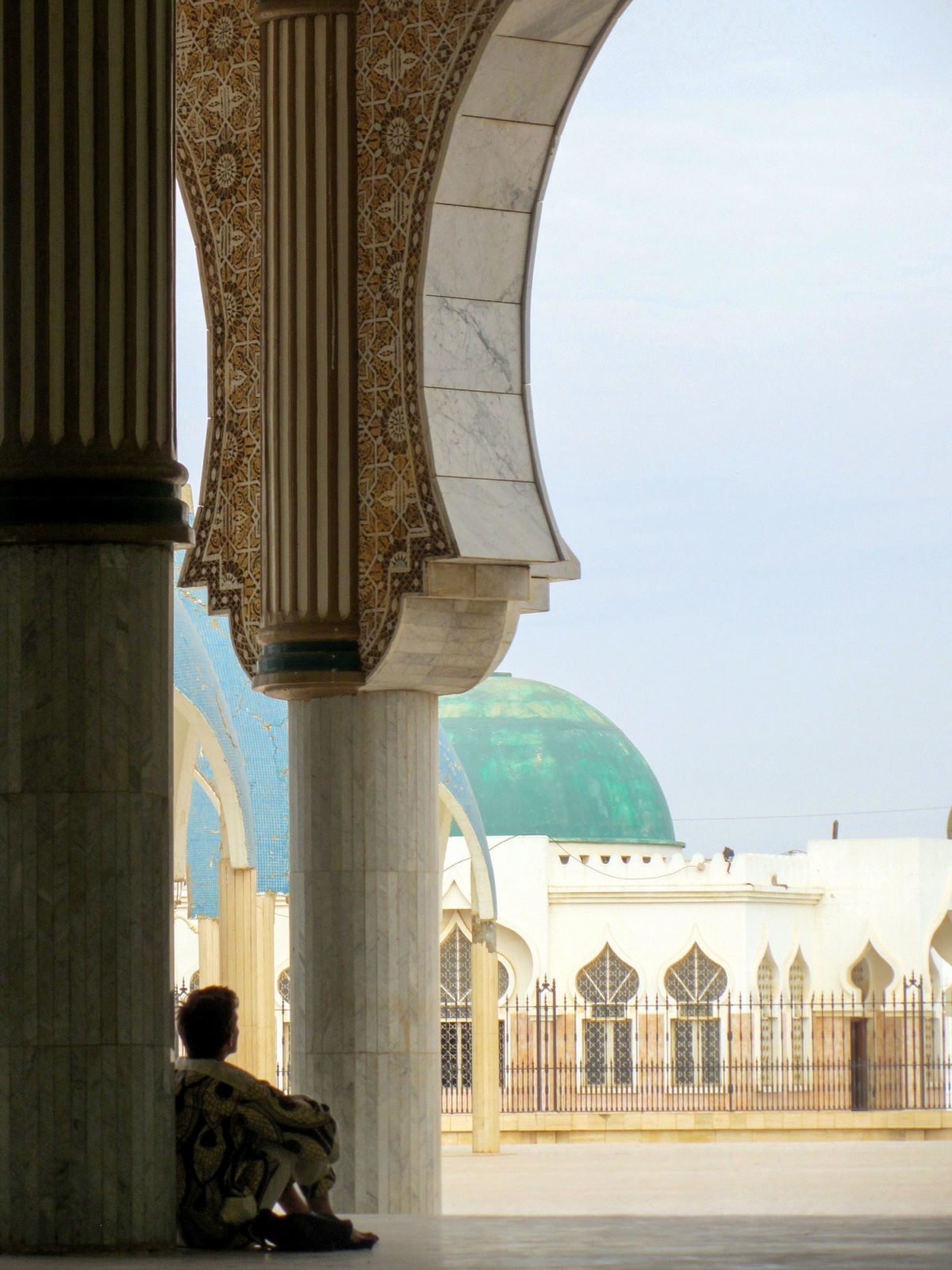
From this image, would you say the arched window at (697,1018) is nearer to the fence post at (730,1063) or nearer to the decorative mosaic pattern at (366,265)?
the fence post at (730,1063)

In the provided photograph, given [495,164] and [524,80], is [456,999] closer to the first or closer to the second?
[495,164]

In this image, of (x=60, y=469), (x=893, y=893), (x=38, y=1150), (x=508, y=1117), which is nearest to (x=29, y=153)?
(x=60, y=469)

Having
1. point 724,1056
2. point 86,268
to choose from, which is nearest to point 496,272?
point 86,268

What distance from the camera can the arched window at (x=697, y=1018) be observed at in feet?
66.1

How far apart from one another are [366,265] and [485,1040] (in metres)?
8.82

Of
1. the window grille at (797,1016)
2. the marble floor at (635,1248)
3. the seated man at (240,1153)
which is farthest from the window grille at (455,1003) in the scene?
the seated man at (240,1153)

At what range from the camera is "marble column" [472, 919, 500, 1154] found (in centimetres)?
1493

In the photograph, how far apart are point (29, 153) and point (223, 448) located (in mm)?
2652

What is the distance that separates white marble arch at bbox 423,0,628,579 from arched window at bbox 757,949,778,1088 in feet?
41.7

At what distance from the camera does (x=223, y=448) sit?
7180mm

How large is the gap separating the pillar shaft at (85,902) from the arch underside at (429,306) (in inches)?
91.8

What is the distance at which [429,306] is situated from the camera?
6820 millimetres

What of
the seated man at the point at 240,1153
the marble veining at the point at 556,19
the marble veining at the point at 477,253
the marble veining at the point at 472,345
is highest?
the marble veining at the point at 556,19

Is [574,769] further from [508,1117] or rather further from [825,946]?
[508,1117]
